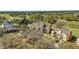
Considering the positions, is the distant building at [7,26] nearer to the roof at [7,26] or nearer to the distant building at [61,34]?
the roof at [7,26]

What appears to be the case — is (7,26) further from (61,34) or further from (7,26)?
(61,34)

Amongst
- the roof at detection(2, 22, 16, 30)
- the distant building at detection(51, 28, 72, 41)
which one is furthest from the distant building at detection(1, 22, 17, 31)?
the distant building at detection(51, 28, 72, 41)

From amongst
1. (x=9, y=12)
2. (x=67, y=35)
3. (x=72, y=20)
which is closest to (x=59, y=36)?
(x=67, y=35)

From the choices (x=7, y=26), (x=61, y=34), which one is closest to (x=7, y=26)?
(x=7, y=26)

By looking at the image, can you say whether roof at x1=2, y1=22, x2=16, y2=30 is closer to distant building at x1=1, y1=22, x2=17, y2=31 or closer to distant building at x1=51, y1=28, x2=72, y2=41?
distant building at x1=1, y1=22, x2=17, y2=31

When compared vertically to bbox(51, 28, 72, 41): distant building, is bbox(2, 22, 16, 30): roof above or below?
above

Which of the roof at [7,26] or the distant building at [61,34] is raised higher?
the roof at [7,26]

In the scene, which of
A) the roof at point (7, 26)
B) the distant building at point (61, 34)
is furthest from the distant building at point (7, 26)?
the distant building at point (61, 34)

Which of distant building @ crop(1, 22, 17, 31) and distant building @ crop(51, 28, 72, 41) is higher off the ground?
distant building @ crop(1, 22, 17, 31)

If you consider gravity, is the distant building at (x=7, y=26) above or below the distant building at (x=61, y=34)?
above
